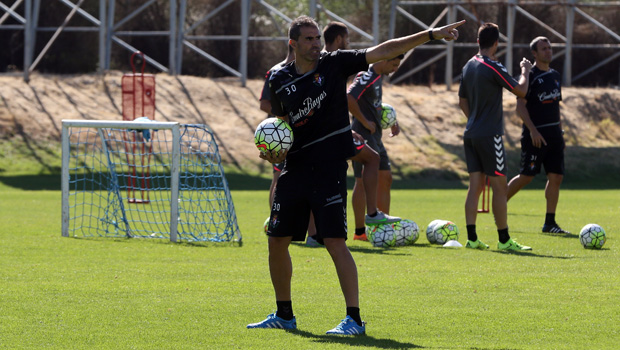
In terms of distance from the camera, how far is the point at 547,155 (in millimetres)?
11844

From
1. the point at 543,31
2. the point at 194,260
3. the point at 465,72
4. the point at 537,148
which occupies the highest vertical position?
the point at 543,31

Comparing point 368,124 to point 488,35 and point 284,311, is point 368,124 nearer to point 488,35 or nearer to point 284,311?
point 488,35

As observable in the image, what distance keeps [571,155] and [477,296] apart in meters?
19.2

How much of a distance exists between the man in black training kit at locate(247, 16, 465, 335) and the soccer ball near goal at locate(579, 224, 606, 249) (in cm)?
475

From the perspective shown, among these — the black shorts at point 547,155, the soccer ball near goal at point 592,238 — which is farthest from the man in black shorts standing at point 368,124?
the soccer ball near goal at point 592,238

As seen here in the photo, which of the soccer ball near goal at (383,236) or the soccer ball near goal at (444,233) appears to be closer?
the soccer ball near goal at (383,236)

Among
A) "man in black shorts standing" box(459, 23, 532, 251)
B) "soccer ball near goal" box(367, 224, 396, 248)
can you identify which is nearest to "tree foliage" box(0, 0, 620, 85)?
"man in black shorts standing" box(459, 23, 532, 251)

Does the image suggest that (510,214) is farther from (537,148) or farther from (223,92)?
(223,92)

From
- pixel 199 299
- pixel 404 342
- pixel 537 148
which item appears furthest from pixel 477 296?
pixel 537 148

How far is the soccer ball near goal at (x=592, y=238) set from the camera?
986 centimetres

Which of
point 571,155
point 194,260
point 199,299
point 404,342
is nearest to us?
point 404,342

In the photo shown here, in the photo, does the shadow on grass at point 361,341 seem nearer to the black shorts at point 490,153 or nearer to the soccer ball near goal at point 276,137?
the soccer ball near goal at point 276,137

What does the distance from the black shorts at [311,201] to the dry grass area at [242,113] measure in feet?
57.0

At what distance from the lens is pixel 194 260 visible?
30.2 feet
